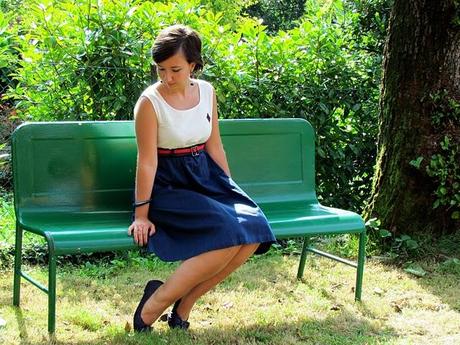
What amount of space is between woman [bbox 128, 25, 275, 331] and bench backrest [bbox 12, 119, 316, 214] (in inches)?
18.2

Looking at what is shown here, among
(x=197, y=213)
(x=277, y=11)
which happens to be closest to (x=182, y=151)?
(x=197, y=213)

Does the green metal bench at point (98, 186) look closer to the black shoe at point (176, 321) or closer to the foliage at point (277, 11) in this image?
the black shoe at point (176, 321)

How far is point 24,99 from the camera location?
5.58 m

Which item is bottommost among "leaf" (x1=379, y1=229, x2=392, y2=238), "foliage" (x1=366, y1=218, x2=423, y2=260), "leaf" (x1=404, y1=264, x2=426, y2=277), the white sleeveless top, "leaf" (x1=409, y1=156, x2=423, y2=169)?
"leaf" (x1=404, y1=264, x2=426, y2=277)

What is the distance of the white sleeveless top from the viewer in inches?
141

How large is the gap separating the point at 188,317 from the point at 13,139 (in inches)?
47.7

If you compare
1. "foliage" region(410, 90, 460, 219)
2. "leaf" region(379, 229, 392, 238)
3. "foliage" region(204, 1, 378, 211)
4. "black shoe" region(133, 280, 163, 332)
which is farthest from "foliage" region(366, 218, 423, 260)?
"black shoe" region(133, 280, 163, 332)

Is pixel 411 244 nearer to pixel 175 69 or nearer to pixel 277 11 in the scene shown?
pixel 175 69

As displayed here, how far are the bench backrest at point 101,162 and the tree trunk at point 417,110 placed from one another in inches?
37.0

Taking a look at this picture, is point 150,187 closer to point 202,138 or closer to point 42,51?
point 202,138

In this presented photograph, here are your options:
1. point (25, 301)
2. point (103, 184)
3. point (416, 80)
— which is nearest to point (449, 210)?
point (416, 80)

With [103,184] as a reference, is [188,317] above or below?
below

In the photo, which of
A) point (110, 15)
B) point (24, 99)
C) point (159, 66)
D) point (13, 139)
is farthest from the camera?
point (24, 99)

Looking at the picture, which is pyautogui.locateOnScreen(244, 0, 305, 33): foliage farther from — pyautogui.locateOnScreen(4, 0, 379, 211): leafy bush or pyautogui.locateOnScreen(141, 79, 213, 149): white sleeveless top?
pyautogui.locateOnScreen(141, 79, 213, 149): white sleeveless top
